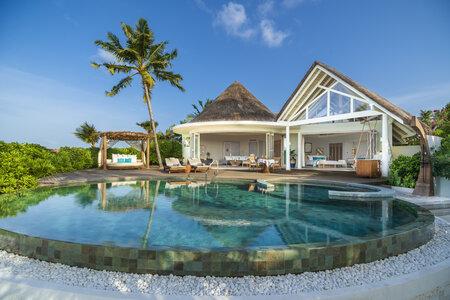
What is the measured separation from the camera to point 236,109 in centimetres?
2080

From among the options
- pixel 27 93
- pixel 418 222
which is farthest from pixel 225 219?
pixel 27 93

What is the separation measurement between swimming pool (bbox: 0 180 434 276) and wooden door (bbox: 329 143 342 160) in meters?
13.3

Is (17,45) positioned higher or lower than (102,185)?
higher

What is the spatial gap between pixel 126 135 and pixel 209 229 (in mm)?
17399

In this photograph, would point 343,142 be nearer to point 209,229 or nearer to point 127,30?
point 127,30

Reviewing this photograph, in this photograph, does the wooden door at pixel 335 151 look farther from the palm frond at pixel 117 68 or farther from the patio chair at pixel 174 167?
the palm frond at pixel 117 68

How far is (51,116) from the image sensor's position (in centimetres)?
2166

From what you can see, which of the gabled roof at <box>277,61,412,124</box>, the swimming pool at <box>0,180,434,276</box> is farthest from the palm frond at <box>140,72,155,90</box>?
the swimming pool at <box>0,180,434,276</box>

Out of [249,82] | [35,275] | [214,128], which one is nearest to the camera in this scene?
[35,275]

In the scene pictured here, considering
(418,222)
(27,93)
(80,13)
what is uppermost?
(80,13)

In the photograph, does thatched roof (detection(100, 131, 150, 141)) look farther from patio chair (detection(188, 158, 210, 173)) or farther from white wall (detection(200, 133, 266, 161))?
patio chair (detection(188, 158, 210, 173))

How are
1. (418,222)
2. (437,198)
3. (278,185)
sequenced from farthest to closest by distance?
(278,185), (437,198), (418,222)

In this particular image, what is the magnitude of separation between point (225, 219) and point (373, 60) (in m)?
22.8

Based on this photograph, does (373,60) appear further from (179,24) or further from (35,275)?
(35,275)
